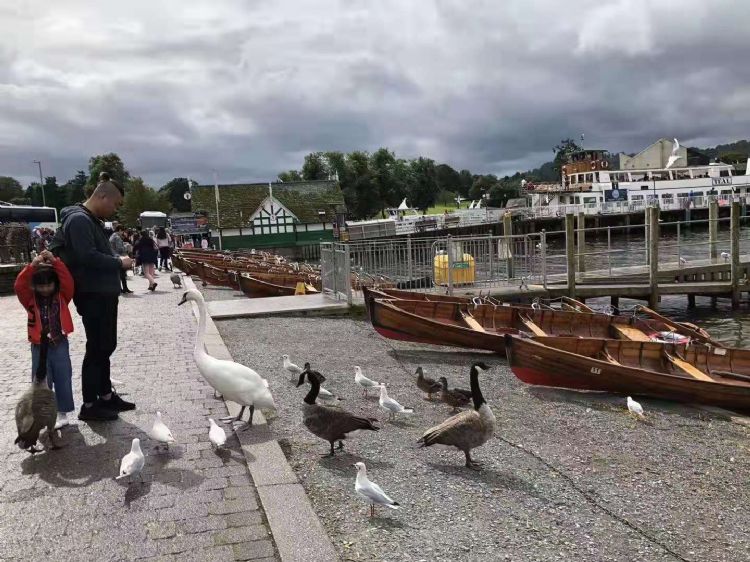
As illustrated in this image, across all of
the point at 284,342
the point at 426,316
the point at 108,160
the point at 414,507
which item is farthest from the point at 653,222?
the point at 108,160

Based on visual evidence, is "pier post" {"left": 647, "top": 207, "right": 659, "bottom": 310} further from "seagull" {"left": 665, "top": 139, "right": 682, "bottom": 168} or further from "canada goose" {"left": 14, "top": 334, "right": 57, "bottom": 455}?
"seagull" {"left": 665, "top": 139, "right": 682, "bottom": 168}

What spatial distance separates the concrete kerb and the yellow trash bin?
11085 millimetres

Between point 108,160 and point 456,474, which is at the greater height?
point 108,160

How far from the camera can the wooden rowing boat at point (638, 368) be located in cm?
874

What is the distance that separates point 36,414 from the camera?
4.78 metres

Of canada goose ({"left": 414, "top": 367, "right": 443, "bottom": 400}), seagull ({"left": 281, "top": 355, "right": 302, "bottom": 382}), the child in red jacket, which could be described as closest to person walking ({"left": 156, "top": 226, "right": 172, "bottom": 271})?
seagull ({"left": 281, "top": 355, "right": 302, "bottom": 382})

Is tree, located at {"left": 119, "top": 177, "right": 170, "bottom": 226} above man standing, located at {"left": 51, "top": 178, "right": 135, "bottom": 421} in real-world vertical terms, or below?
above

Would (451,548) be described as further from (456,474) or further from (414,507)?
(456,474)

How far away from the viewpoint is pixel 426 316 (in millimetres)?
12570

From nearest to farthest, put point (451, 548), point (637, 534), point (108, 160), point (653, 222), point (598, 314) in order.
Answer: point (451, 548) < point (637, 534) < point (598, 314) < point (653, 222) < point (108, 160)

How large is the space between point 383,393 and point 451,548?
284 cm

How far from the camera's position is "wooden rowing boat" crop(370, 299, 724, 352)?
11.3 meters

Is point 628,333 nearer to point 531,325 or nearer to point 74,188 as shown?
point 531,325

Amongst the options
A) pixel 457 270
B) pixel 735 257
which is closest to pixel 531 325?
pixel 457 270
